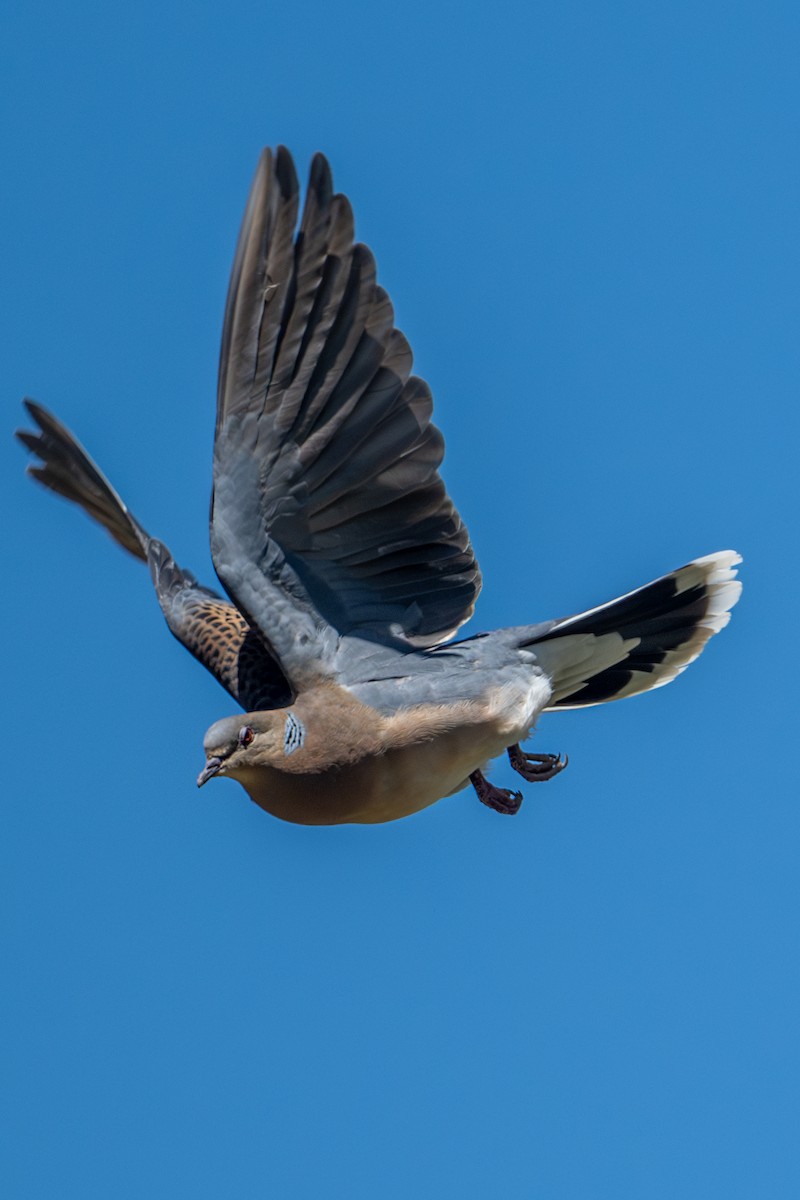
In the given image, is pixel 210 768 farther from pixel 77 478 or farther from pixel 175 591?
pixel 77 478

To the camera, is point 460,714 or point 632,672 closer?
point 460,714

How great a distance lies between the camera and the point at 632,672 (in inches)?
310

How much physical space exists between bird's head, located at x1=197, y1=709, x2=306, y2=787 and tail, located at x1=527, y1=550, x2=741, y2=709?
1151 mm

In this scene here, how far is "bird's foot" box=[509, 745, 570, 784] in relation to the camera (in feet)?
25.2

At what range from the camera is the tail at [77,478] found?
8.20 metres

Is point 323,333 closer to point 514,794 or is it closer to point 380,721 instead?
point 380,721

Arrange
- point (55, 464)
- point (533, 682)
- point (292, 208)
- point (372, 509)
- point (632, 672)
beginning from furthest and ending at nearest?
point (55, 464)
point (632, 672)
point (533, 682)
point (372, 509)
point (292, 208)

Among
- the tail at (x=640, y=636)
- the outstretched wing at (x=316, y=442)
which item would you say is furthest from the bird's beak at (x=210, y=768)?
the tail at (x=640, y=636)

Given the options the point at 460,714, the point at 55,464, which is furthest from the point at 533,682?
the point at 55,464

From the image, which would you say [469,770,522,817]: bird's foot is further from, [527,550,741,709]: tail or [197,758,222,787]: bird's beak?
[197,758,222,787]: bird's beak

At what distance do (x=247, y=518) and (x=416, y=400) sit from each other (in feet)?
2.34

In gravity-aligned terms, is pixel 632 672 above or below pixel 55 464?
below

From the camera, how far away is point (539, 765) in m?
7.69

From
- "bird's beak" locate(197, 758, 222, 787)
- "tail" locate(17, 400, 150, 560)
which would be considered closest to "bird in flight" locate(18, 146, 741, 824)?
"bird's beak" locate(197, 758, 222, 787)
